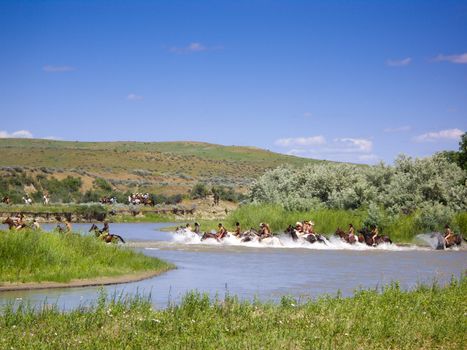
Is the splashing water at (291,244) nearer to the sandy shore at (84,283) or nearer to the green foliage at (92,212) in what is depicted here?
the sandy shore at (84,283)

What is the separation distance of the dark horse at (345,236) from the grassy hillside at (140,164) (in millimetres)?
59375

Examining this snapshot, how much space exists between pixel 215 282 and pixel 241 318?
407 inches

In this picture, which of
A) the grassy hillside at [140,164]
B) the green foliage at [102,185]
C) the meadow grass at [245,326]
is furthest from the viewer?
the grassy hillside at [140,164]

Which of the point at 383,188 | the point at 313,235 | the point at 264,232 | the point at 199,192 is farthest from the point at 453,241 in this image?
the point at 199,192

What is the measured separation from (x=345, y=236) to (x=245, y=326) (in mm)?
28989

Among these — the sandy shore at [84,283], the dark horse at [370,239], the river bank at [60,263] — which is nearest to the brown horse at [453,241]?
the dark horse at [370,239]

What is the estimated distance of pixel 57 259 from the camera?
83.3 ft

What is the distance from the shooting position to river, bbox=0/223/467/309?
73.2 ft

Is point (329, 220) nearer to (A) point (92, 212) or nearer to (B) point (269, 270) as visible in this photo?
(B) point (269, 270)

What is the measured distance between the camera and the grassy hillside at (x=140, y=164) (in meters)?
110

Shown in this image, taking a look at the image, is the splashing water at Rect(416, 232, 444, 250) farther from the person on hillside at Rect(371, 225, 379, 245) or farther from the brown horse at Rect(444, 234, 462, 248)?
the person on hillside at Rect(371, 225, 379, 245)

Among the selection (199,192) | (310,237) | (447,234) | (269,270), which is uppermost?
(199,192)

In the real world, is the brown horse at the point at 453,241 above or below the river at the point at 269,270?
above

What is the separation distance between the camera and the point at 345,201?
5009 centimetres
